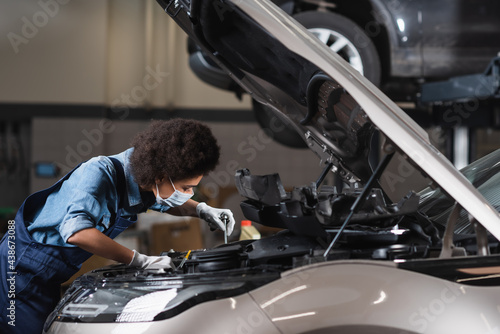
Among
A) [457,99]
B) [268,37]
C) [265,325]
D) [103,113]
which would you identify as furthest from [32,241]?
[103,113]

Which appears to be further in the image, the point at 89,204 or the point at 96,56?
the point at 96,56

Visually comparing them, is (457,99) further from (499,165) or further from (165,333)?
(165,333)

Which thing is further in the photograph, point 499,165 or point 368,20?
point 368,20

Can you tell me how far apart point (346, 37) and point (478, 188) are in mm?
2250

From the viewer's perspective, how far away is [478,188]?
1.83 meters

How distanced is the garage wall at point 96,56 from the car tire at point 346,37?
3647 mm

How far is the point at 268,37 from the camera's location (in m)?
1.61

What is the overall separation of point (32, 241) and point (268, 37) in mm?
948

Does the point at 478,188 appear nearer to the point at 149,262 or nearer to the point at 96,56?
the point at 149,262

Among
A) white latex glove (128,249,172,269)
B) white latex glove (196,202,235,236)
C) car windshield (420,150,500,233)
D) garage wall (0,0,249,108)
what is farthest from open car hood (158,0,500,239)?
garage wall (0,0,249,108)

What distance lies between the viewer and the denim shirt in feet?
5.10

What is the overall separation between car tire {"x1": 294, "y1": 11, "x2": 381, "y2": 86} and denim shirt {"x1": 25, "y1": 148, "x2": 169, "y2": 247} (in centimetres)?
240

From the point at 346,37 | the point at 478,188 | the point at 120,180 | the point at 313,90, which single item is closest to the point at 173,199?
the point at 120,180

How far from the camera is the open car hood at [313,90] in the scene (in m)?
1.26
